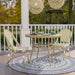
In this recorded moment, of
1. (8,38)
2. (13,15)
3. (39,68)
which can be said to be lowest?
→ (39,68)

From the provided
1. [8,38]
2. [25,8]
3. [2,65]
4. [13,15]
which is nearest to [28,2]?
[25,8]

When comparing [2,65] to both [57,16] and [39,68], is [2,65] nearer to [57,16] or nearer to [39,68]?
[39,68]

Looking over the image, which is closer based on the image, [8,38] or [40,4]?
[8,38]

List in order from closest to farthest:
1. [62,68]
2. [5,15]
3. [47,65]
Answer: [62,68] → [47,65] → [5,15]

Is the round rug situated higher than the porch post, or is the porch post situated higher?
the porch post

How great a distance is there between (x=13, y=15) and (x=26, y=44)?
1859 mm

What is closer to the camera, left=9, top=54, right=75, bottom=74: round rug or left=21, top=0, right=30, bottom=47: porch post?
left=9, top=54, right=75, bottom=74: round rug

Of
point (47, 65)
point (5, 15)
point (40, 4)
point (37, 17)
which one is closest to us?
point (47, 65)

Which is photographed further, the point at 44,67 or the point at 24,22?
the point at 24,22

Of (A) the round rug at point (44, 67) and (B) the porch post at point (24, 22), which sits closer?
(A) the round rug at point (44, 67)

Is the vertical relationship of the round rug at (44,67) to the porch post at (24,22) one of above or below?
below

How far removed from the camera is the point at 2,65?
408 centimetres

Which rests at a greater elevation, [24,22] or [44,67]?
[24,22]

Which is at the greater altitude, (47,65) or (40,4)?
(40,4)
